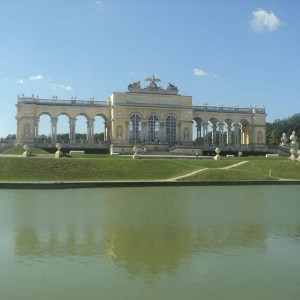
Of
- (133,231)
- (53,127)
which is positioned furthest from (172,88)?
(133,231)

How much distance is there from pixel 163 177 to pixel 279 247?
Result: 29.8 metres

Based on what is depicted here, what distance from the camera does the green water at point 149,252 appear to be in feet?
32.6

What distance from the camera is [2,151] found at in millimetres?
67000

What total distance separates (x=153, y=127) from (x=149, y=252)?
225ft

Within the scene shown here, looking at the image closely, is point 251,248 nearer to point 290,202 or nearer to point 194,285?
point 194,285

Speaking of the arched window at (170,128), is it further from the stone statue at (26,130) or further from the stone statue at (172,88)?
the stone statue at (26,130)

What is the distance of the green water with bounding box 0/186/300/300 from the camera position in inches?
Answer: 392

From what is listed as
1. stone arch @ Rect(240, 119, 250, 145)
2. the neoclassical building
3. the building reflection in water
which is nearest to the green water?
the building reflection in water

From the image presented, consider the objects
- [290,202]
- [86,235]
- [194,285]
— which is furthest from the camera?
[290,202]

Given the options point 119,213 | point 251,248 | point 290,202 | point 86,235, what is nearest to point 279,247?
point 251,248

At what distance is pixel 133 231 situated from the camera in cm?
1670

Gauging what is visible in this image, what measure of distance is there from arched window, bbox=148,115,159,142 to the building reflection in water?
5511cm

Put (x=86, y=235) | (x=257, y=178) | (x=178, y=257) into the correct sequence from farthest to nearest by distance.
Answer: (x=257, y=178), (x=86, y=235), (x=178, y=257)

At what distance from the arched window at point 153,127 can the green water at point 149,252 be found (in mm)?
57516
